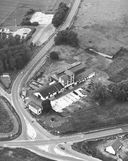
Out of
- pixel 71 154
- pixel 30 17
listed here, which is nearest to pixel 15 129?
pixel 71 154

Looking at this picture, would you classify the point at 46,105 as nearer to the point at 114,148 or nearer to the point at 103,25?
the point at 114,148

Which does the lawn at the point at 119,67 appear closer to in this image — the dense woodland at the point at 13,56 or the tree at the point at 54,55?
the tree at the point at 54,55

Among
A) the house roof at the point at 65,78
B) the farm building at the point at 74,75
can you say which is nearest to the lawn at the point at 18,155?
the house roof at the point at 65,78

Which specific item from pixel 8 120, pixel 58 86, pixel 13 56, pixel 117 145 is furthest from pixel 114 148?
pixel 13 56

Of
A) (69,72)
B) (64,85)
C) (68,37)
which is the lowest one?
(64,85)

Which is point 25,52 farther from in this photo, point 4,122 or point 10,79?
point 4,122

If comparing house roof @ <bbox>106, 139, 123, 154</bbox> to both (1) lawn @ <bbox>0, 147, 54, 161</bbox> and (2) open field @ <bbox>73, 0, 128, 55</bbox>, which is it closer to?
(1) lawn @ <bbox>0, 147, 54, 161</bbox>
